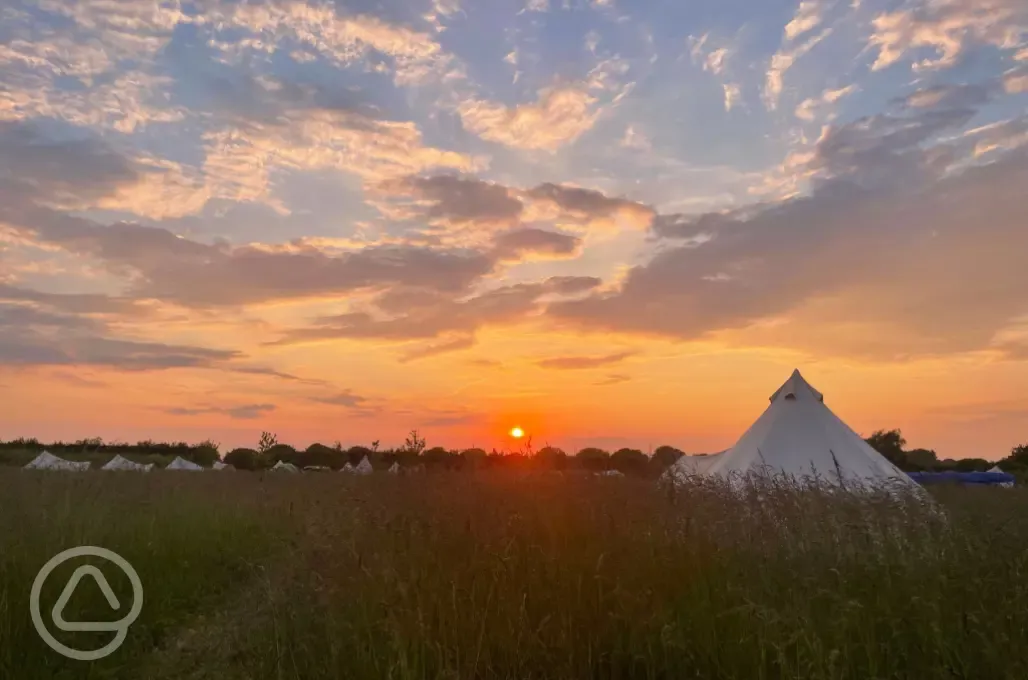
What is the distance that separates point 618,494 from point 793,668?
3.09m

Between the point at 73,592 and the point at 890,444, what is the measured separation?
63119mm

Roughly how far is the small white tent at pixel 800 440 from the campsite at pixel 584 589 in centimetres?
838

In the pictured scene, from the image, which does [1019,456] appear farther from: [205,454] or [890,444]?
[205,454]

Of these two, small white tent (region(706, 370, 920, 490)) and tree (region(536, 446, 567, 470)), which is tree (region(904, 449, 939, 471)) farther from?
tree (region(536, 446, 567, 470))

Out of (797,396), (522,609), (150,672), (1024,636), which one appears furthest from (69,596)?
(797,396)

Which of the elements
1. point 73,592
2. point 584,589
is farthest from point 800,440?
point 73,592

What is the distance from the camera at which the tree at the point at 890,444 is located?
52.4m

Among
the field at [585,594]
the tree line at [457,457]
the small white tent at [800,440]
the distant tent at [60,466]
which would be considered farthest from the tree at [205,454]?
the field at [585,594]

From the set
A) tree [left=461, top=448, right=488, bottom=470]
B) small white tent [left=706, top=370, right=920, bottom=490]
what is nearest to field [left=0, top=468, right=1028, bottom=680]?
tree [left=461, top=448, right=488, bottom=470]

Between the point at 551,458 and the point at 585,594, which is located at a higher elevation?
the point at 551,458

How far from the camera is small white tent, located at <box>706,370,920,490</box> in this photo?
14.6 m

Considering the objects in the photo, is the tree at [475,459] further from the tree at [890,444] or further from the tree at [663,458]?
the tree at [890,444]

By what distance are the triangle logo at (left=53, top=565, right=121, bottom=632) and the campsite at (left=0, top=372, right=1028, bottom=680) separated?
10cm

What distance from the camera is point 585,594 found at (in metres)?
4.01
